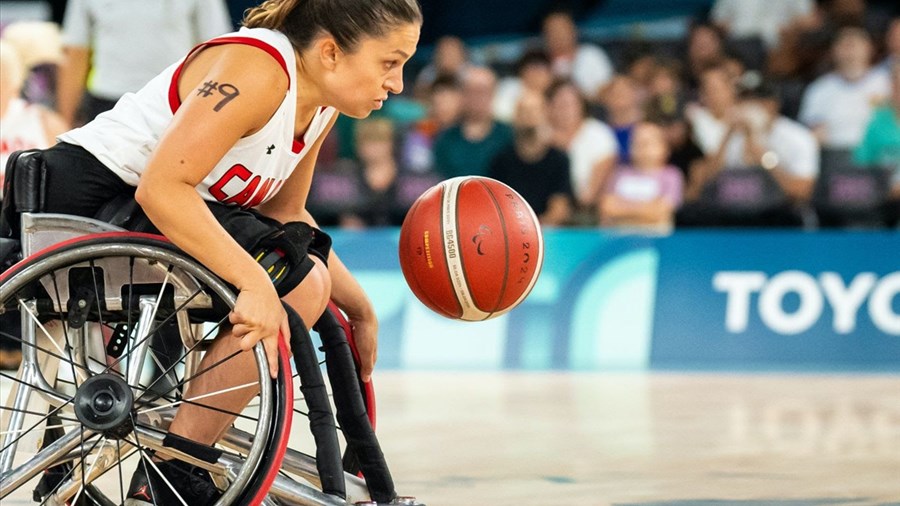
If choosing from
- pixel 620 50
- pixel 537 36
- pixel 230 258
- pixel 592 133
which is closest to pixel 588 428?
pixel 230 258

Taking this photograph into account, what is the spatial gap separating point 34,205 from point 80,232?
Result: 0.11m

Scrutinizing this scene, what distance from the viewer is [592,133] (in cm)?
862

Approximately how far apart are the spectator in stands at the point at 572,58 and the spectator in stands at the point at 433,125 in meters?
1.01

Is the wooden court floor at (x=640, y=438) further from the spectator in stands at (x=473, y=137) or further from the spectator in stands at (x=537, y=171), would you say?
the spectator in stands at (x=473, y=137)

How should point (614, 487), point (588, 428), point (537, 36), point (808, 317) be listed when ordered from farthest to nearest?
point (537, 36), point (808, 317), point (588, 428), point (614, 487)

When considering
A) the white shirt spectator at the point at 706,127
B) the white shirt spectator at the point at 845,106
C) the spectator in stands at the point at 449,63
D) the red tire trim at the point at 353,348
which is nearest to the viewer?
the red tire trim at the point at 353,348

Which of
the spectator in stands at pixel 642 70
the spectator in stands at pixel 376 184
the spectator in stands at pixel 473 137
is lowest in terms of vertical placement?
the spectator in stands at pixel 376 184

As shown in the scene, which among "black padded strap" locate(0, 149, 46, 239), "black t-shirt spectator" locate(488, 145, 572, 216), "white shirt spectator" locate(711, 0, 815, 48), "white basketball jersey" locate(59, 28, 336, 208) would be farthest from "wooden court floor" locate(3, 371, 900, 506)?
"white shirt spectator" locate(711, 0, 815, 48)

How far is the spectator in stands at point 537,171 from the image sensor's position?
8039mm

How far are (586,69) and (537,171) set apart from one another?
2182 mm

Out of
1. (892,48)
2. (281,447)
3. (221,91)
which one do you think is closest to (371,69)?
(221,91)

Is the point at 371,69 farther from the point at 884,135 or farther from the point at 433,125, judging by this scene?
the point at 433,125

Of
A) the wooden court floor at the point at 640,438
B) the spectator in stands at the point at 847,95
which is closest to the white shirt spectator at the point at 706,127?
the spectator in stands at the point at 847,95

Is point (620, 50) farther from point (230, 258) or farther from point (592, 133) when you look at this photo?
point (230, 258)
